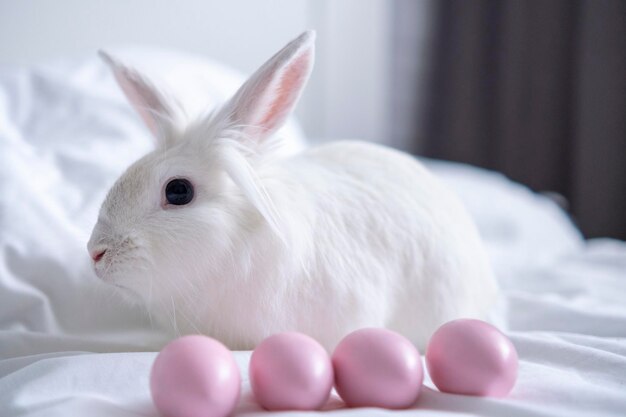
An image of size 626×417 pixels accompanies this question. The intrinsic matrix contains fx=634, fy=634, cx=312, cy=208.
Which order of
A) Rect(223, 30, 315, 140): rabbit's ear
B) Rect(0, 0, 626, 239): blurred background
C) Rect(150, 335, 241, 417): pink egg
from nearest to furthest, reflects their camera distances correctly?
1. Rect(150, 335, 241, 417): pink egg
2. Rect(223, 30, 315, 140): rabbit's ear
3. Rect(0, 0, 626, 239): blurred background

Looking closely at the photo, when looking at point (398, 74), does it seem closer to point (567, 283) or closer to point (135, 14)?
point (135, 14)

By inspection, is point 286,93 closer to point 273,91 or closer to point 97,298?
point 273,91

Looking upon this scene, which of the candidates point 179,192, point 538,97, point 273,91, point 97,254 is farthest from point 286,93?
point 538,97

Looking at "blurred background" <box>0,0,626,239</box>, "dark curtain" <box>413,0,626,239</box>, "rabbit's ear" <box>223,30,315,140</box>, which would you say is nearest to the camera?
"rabbit's ear" <box>223,30,315,140</box>

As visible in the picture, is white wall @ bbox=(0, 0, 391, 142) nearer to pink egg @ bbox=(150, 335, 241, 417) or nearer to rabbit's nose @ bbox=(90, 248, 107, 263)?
rabbit's nose @ bbox=(90, 248, 107, 263)

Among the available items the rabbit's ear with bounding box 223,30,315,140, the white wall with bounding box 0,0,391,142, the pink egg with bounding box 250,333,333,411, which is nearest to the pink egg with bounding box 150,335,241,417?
the pink egg with bounding box 250,333,333,411
